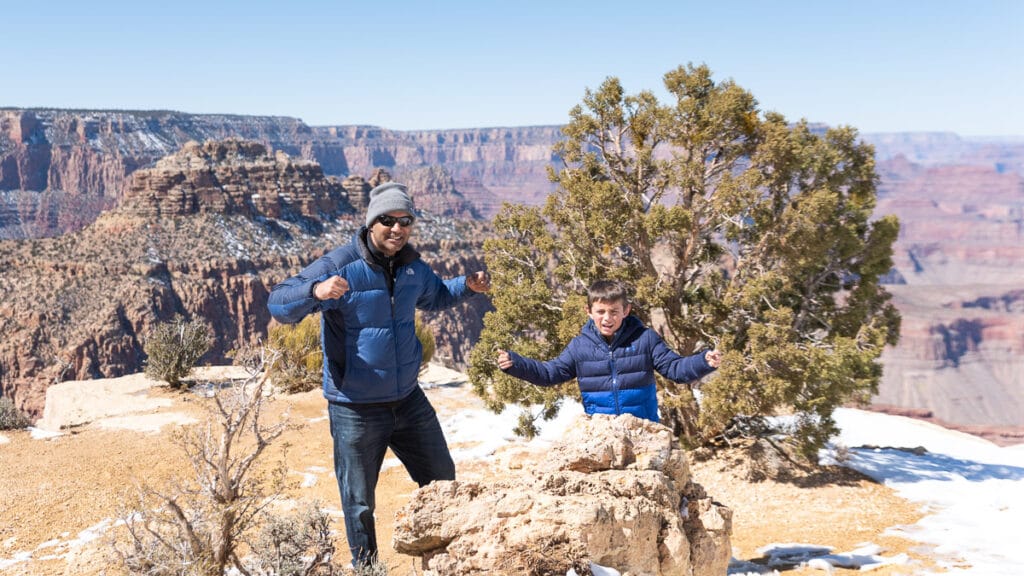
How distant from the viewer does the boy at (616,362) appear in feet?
14.7

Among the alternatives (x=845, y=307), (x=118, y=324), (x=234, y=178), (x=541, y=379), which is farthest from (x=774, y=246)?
(x=234, y=178)

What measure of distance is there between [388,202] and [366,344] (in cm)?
82

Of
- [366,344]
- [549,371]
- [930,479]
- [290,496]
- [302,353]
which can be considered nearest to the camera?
[366,344]

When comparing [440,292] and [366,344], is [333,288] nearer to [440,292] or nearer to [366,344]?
[366,344]

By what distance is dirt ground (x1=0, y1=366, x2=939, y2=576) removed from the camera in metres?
5.95

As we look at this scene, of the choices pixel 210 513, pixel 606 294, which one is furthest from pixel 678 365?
pixel 210 513

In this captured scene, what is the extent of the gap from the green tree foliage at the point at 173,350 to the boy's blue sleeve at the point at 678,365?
13.6 m

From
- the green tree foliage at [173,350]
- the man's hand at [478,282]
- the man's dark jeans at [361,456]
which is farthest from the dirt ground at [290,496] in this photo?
the green tree foliage at [173,350]

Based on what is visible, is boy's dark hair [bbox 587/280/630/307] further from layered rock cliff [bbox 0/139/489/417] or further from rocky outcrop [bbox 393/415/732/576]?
layered rock cliff [bbox 0/139/489/417]

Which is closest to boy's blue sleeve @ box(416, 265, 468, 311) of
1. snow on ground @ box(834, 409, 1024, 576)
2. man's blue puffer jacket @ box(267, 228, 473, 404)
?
man's blue puffer jacket @ box(267, 228, 473, 404)

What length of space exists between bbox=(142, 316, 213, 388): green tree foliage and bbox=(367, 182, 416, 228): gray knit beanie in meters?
12.9

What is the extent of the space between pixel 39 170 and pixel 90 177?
9.14 m

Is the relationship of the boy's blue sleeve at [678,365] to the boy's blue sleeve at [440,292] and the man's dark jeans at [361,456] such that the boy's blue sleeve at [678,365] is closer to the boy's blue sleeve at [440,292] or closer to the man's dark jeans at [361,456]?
the boy's blue sleeve at [440,292]

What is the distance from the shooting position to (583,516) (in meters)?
3.18
